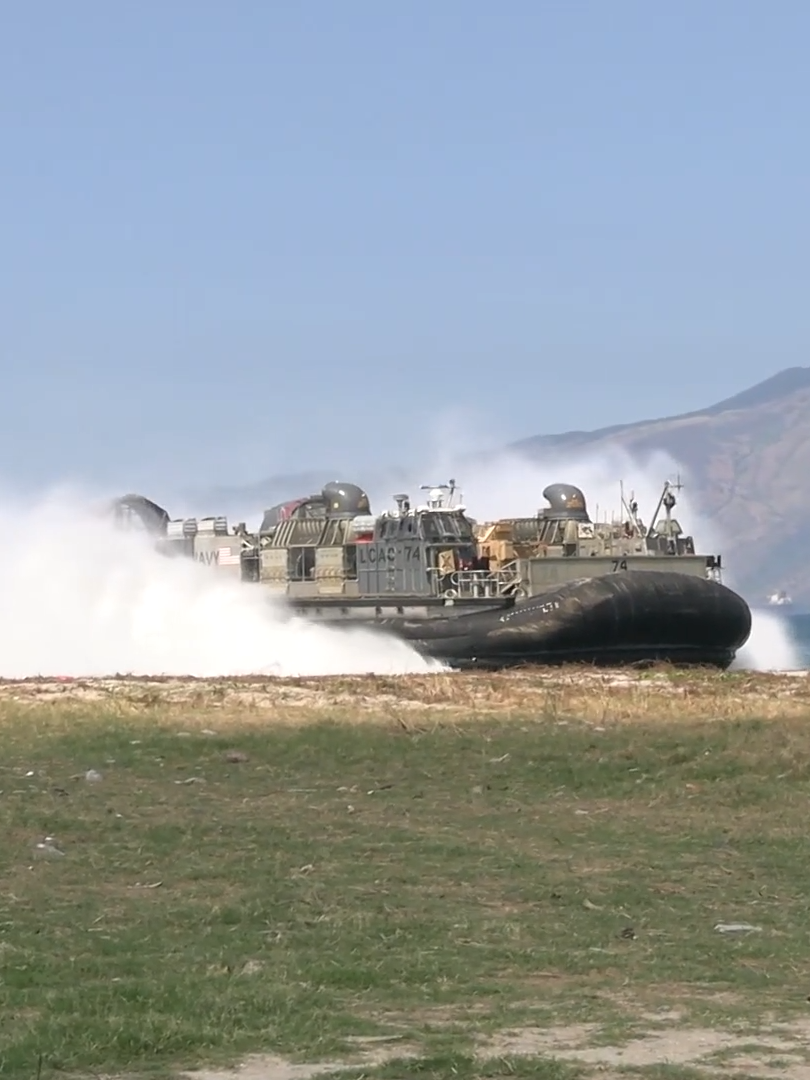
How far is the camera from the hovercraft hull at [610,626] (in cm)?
3538

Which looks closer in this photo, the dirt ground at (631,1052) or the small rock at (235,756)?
the dirt ground at (631,1052)

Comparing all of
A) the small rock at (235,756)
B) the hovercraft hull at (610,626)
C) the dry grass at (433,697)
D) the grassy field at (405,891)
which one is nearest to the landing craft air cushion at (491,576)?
the hovercraft hull at (610,626)

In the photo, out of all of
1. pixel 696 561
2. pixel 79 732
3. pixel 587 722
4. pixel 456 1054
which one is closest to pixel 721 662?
pixel 696 561

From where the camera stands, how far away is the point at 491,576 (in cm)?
3934

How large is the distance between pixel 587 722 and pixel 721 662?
703 inches

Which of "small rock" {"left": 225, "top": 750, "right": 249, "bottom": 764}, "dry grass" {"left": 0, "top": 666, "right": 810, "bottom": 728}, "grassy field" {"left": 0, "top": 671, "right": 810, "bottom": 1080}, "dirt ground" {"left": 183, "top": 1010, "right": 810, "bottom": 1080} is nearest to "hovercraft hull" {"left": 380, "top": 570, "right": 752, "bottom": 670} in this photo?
"dry grass" {"left": 0, "top": 666, "right": 810, "bottom": 728}

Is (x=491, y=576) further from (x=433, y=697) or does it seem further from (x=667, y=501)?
(x=433, y=697)

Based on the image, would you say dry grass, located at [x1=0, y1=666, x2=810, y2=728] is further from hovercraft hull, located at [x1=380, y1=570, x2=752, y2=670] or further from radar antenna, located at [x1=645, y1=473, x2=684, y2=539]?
radar antenna, located at [x1=645, y1=473, x2=684, y2=539]

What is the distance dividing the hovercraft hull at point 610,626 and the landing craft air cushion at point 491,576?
0.03 meters

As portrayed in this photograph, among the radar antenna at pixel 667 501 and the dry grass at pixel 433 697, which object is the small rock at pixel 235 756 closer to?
the dry grass at pixel 433 697

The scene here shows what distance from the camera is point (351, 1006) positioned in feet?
28.6

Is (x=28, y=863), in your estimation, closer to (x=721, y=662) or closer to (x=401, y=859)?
(x=401, y=859)

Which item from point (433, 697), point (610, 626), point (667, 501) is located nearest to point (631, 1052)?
point (433, 697)

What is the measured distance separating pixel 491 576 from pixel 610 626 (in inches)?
177
